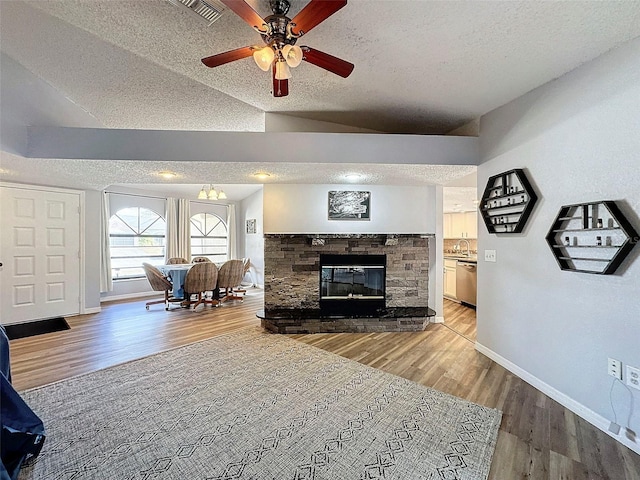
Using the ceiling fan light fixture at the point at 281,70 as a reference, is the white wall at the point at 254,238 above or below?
below

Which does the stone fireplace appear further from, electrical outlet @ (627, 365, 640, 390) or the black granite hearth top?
electrical outlet @ (627, 365, 640, 390)

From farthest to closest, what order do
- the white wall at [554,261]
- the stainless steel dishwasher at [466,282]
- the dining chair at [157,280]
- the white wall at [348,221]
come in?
the dining chair at [157,280]
the stainless steel dishwasher at [466,282]
the white wall at [348,221]
the white wall at [554,261]

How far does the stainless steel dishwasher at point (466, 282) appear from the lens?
5.16 meters

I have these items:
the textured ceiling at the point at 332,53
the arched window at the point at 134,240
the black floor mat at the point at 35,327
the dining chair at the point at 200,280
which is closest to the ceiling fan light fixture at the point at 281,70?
the textured ceiling at the point at 332,53

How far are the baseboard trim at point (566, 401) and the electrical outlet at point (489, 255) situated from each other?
→ 98cm

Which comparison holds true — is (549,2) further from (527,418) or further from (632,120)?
(527,418)

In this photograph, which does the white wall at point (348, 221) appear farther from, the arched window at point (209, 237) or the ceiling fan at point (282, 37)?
the arched window at point (209, 237)

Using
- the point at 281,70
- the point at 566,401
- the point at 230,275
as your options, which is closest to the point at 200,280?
the point at 230,275

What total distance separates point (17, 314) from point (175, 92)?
3969 mm

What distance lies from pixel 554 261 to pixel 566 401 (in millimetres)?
1081

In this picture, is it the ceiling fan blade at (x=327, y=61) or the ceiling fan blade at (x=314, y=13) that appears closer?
the ceiling fan blade at (x=314, y=13)

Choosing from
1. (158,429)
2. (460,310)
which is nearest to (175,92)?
(158,429)

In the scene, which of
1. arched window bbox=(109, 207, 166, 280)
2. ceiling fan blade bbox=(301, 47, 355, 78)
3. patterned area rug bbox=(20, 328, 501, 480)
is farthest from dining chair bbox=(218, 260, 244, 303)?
ceiling fan blade bbox=(301, 47, 355, 78)

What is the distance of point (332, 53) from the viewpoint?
2316 mm
